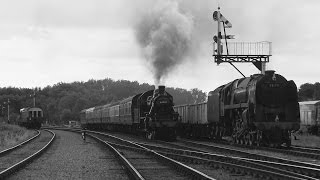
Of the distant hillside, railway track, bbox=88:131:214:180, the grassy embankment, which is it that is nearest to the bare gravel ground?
railway track, bbox=88:131:214:180

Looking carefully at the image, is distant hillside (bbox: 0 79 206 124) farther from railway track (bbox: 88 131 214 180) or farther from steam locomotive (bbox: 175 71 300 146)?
railway track (bbox: 88 131 214 180)

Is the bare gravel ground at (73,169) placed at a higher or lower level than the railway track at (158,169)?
lower

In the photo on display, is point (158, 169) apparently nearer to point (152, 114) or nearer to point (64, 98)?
point (152, 114)

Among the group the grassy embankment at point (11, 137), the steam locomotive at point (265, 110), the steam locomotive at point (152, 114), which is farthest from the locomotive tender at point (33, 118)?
the steam locomotive at point (265, 110)

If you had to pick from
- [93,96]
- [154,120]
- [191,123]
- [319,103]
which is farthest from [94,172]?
[93,96]

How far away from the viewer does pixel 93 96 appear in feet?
467

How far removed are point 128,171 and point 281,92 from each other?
11746mm

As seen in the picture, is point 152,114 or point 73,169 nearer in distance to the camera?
point 73,169

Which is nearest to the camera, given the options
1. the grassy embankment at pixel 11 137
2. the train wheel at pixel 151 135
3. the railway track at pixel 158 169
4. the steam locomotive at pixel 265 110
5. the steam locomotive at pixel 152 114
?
the railway track at pixel 158 169

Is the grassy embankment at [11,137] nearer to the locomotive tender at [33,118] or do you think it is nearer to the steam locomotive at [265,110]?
the steam locomotive at [265,110]

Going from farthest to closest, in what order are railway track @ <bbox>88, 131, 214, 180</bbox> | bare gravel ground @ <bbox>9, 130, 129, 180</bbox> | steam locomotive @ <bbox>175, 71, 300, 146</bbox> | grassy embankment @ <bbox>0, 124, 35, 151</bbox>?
grassy embankment @ <bbox>0, 124, 35, 151</bbox>, steam locomotive @ <bbox>175, 71, 300, 146</bbox>, bare gravel ground @ <bbox>9, 130, 129, 180</bbox>, railway track @ <bbox>88, 131, 214, 180</bbox>

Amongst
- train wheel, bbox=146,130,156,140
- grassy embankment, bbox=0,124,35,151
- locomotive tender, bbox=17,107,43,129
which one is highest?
locomotive tender, bbox=17,107,43,129

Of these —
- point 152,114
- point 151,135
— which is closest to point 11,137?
point 151,135

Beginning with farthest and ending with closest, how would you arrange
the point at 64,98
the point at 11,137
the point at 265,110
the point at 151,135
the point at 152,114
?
the point at 64,98 < the point at 11,137 < the point at 151,135 < the point at 152,114 < the point at 265,110
